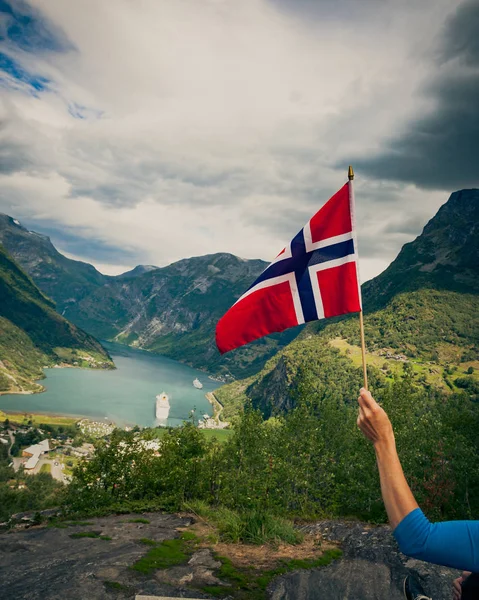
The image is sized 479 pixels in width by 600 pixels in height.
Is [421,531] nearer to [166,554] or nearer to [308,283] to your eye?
[308,283]

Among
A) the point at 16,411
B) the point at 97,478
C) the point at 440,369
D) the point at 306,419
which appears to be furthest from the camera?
the point at 440,369

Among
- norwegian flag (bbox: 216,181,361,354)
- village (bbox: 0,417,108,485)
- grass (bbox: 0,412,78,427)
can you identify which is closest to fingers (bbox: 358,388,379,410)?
norwegian flag (bbox: 216,181,361,354)

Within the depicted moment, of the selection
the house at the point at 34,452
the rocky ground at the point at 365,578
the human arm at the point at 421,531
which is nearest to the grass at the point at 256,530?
the rocky ground at the point at 365,578

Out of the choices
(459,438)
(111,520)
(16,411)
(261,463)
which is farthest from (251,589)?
(16,411)

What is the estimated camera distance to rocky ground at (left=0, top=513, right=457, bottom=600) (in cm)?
839

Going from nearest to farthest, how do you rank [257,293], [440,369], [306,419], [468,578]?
[468,578], [257,293], [306,419], [440,369]

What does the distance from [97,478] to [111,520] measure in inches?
578

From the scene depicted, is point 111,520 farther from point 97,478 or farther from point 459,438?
point 459,438

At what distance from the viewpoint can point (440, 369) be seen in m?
176

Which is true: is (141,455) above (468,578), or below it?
below

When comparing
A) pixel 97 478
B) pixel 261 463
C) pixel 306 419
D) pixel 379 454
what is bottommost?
pixel 97 478

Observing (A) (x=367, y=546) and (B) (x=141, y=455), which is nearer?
(A) (x=367, y=546)

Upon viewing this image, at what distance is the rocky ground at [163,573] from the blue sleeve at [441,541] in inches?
305

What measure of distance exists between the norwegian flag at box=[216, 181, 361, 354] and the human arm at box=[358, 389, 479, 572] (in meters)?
4.58
